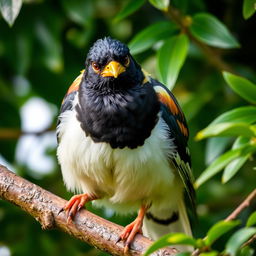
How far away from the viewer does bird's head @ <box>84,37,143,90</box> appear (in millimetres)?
4492

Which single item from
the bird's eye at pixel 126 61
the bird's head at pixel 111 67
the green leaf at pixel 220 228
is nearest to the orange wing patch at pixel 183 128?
the bird's head at pixel 111 67

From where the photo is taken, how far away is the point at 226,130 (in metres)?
2.92

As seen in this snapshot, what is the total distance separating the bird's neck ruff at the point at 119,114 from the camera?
4.39m

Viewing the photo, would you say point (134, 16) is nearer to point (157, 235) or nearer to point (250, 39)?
point (250, 39)

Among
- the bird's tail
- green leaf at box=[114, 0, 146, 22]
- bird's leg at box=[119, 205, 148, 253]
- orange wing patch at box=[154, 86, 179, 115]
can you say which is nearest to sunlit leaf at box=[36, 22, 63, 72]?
green leaf at box=[114, 0, 146, 22]

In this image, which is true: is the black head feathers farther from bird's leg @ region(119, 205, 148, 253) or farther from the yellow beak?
bird's leg @ region(119, 205, 148, 253)

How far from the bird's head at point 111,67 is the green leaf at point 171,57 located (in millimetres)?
204

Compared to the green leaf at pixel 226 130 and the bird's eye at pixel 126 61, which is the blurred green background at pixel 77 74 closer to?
the bird's eye at pixel 126 61

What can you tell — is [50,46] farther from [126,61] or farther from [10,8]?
[126,61]

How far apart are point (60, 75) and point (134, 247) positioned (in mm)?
2660

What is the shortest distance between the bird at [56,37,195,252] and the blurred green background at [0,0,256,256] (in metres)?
0.67

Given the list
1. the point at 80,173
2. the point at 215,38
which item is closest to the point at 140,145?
the point at 80,173

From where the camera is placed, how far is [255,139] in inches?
122

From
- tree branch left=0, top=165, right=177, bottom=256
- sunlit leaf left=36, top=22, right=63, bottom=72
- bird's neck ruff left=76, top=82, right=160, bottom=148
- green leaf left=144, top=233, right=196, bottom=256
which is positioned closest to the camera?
green leaf left=144, top=233, right=196, bottom=256
